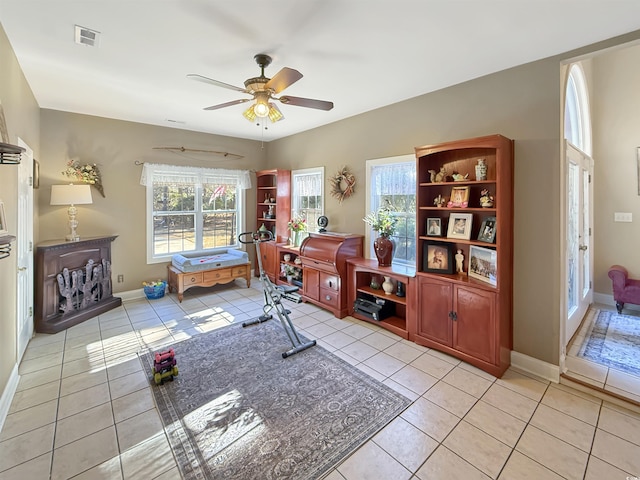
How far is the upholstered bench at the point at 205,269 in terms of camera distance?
4.65m

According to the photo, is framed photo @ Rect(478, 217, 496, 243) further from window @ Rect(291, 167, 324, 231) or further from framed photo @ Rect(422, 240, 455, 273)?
window @ Rect(291, 167, 324, 231)

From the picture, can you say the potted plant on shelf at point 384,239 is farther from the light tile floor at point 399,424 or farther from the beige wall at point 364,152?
the light tile floor at point 399,424

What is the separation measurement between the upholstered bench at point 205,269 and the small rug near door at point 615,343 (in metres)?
4.69

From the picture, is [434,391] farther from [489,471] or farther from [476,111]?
[476,111]

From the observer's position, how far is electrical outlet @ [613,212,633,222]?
3.93m

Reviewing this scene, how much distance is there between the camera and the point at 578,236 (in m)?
3.36

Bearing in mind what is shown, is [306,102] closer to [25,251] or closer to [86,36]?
[86,36]

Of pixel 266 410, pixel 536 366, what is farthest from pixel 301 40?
pixel 536 366

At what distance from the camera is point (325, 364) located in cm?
282

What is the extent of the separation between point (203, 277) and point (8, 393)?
2662 mm

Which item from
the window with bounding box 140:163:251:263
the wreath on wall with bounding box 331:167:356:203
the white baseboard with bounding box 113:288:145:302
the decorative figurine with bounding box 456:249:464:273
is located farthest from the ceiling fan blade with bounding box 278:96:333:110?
the white baseboard with bounding box 113:288:145:302

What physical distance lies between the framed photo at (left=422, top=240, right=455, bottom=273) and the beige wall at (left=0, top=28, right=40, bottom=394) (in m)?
3.61

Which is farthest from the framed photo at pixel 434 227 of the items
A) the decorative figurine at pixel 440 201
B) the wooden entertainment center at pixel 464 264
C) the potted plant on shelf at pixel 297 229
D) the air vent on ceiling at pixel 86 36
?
the air vent on ceiling at pixel 86 36

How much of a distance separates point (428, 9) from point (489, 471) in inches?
113
